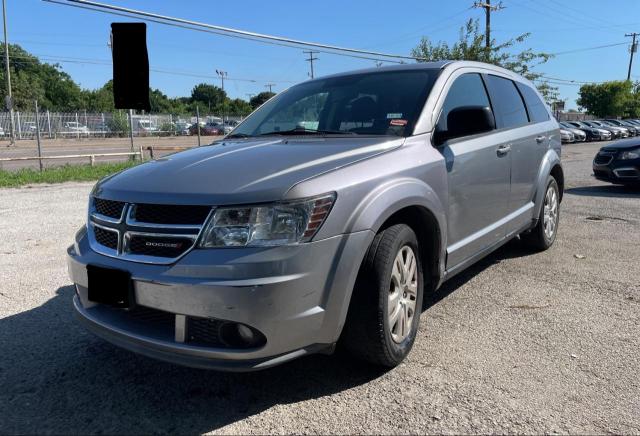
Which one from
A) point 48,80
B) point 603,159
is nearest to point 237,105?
point 48,80

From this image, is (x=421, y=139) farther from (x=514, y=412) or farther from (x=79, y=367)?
(x=79, y=367)

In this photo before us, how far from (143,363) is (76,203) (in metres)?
6.55

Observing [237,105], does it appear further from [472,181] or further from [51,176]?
[472,181]

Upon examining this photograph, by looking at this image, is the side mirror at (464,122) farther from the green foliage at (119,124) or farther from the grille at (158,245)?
the green foliage at (119,124)

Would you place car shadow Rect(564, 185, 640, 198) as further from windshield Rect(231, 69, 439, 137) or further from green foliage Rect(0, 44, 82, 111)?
green foliage Rect(0, 44, 82, 111)

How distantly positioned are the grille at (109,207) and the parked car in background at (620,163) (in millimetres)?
9800

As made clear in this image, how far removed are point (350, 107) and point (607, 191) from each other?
8.43m

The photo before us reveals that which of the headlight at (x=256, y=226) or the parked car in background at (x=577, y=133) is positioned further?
the parked car in background at (x=577, y=133)

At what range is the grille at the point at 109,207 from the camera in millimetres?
2658

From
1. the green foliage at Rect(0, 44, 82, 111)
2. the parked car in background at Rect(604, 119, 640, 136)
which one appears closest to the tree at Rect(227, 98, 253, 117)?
the green foliage at Rect(0, 44, 82, 111)

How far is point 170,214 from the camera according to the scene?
96.5 inches

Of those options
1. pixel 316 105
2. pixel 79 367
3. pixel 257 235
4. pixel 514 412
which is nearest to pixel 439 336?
pixel 514 412

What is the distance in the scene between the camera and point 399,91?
12.1 ft

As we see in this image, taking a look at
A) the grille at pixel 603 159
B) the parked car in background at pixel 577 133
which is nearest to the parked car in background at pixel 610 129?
the parked car in background at pixel 577 133
